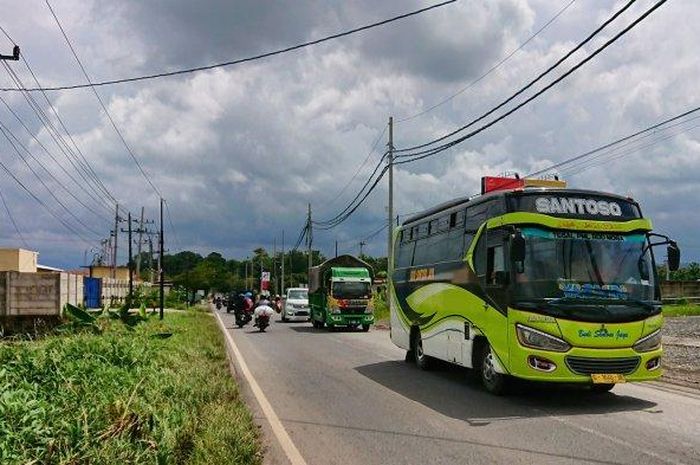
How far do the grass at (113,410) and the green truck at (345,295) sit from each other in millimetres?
18110

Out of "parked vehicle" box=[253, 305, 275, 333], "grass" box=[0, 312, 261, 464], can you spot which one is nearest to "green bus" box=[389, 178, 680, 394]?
"grass" box=[0, 312, 261, 464]

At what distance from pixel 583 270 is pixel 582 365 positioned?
134 centimetres

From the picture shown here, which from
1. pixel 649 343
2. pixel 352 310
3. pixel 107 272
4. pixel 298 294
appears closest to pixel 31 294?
pixel 352 310

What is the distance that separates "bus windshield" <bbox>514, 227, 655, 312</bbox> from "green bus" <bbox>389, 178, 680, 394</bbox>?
1 cm

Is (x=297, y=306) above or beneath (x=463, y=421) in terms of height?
above

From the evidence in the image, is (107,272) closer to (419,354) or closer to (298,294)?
(298,294)

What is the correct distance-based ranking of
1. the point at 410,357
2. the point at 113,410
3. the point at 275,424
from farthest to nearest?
the point at 410,357 → the point at 275,424 → the point at 113,410

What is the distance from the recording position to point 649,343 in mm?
9961

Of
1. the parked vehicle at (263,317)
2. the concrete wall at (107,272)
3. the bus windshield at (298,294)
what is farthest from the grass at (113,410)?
the concrete wall at (107,272)

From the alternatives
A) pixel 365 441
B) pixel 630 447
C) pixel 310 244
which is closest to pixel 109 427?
pixel 365 441

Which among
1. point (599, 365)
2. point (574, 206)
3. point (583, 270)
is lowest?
point (599, 365)

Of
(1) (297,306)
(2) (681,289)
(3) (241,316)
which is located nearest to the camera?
(3) (241,316)

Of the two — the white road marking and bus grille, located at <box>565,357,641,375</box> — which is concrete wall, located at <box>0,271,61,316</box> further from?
bus grille, located at <box>565,357,641,375</box>

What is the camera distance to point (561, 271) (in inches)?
392
